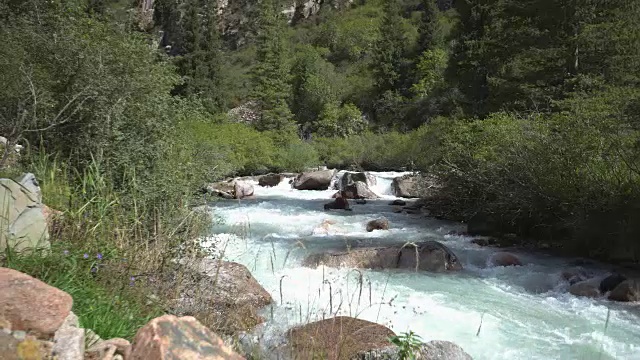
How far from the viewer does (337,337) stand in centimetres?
407

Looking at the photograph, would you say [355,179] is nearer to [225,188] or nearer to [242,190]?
[242,190]

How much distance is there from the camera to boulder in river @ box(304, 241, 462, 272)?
9258 millimetres

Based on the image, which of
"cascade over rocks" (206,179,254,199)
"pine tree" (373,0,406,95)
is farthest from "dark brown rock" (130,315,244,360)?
"pine tree" (373,0,406,95)

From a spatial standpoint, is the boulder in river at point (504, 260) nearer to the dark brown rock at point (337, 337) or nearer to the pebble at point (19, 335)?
the dark brown rock at point (337, 337)

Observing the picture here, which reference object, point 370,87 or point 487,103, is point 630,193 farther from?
point 370,87

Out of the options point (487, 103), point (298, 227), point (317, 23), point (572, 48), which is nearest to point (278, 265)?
point (298, 227)

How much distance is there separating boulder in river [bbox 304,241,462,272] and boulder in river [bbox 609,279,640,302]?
8.76 ft

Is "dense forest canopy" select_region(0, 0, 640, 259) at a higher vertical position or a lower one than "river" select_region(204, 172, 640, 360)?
higher

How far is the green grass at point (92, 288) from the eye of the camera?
9.45ft

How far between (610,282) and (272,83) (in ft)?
118

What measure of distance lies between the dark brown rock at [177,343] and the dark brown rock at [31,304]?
1.33 ft

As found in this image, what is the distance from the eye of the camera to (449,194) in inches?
599

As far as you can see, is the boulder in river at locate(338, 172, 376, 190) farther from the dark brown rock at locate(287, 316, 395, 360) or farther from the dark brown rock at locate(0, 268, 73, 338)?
the dark brown rock at locate(0, 268, 73, 338)

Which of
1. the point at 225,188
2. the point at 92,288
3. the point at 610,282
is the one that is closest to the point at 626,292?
the point at 610,282
